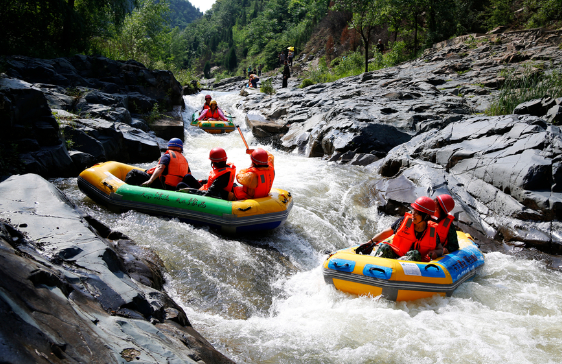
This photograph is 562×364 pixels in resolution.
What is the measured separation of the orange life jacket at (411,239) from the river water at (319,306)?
0.63m

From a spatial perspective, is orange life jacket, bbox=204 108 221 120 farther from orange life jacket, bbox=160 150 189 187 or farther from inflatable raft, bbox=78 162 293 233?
inflatable raft, bbox=78 162 293 233

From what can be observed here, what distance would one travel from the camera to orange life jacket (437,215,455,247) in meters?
4.92

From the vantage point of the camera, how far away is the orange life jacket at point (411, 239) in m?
4.83

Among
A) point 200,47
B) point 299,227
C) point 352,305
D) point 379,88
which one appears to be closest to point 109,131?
point 299,227

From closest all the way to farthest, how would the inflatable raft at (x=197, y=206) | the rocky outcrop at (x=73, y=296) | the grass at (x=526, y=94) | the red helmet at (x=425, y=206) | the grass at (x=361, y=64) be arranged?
the rocky outcrop at (x=73, y=296), the red helmet at (x=425, y=206), the inflatable raft at (x=197, y=206), the grass at (x=526, y=94), the grass at (x=361, y=64)

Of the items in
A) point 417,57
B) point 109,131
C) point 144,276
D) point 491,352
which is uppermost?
point 417,57

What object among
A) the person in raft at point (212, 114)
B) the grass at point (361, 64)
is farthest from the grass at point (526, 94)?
the grass at point (361, 64)

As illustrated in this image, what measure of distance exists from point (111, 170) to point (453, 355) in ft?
19.0

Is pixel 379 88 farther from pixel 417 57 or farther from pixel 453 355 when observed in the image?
pixel 453 355

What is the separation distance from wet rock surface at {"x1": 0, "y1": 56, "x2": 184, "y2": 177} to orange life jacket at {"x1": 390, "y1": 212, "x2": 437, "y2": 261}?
6045 mm

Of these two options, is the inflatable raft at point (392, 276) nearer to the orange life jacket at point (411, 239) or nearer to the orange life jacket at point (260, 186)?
the orange life jacket at point (411, 239)

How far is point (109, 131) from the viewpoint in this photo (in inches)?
342

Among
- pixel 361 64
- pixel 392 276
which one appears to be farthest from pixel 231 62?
pixel 392 276

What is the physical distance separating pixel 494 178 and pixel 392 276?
11.6 feet
